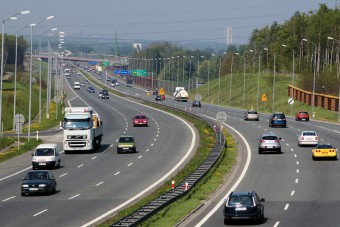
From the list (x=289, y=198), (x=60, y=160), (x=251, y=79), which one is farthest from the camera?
(x=251, y=79)

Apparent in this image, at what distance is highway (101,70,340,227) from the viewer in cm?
3788

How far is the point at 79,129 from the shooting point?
7194 cm

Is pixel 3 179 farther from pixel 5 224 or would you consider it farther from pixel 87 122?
pixel 5 224

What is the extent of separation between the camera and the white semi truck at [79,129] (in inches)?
2840

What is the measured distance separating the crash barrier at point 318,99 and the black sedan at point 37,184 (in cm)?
7851

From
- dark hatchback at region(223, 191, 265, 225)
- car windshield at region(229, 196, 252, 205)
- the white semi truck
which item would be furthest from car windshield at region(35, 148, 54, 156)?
car windshield at region(229, 196, 252, 205)

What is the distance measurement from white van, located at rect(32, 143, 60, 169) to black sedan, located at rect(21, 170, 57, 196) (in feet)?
44.0

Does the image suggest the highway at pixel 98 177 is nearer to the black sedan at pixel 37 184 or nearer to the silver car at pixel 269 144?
the black sedan at pixel 37 184

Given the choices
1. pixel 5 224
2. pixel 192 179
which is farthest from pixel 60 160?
pixel 5 224

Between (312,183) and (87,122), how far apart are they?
1016 inches

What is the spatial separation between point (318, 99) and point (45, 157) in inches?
3136

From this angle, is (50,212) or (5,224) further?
(50,212)

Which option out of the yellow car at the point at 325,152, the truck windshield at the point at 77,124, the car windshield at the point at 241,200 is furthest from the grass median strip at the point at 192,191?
the truck windshield at the point at 77,124

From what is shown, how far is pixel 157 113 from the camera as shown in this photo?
13275 centimetres
